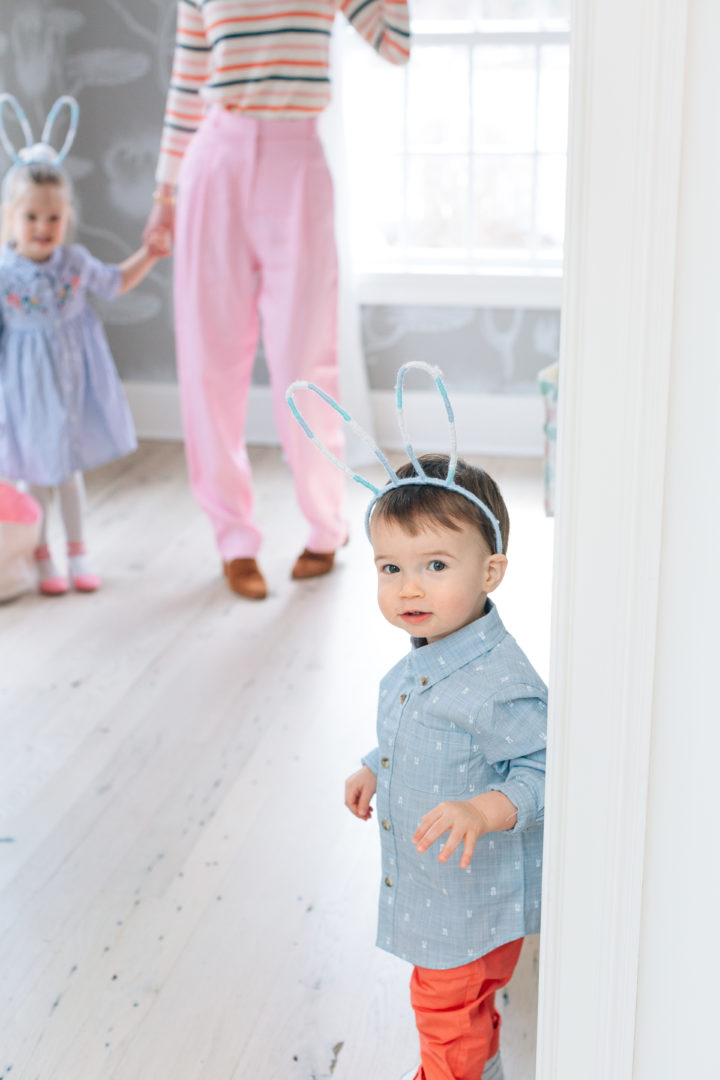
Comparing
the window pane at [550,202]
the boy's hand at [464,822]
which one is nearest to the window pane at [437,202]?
the window pane at [550,202]

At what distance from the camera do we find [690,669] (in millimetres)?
921

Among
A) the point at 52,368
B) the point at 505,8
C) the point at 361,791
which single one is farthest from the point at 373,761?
the point at 505,8

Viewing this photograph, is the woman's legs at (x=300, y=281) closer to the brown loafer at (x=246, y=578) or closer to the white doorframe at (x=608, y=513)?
the brown loafer at (x=246, y=578)

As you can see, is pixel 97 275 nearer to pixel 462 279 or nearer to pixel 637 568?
pixel 462 279

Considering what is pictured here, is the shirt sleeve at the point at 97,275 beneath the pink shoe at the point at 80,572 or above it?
above

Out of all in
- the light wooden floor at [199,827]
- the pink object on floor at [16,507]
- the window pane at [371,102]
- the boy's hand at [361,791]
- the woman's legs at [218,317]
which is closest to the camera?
the boy's hand at [361,791]

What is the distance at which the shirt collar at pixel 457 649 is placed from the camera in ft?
4.25

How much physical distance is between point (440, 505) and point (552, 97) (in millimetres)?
2621

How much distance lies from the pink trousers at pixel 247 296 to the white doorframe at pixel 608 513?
6.32ft

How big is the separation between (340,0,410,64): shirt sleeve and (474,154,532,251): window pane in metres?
1.04

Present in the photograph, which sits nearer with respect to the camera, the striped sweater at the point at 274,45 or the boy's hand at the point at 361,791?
the boy's hand at the point at 361,791

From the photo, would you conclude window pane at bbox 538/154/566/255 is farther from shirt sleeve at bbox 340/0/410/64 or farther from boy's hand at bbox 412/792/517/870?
boy's hand at bbox 412/792/517/870

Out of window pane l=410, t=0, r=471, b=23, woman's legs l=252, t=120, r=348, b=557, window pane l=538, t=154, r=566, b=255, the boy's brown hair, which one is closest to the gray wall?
window pane l=538, t=154, r=566, b=255

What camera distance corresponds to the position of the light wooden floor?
1.60m
